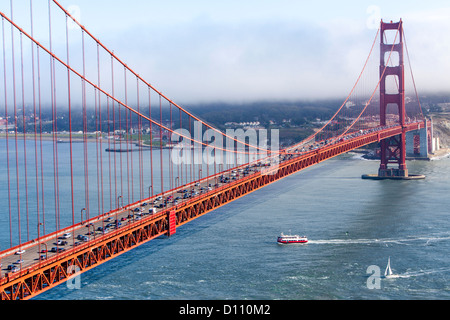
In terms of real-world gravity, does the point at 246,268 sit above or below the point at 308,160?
below

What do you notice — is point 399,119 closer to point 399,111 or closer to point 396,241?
point 399,111

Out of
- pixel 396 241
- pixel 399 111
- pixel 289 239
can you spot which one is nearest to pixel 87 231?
pixel 289 239

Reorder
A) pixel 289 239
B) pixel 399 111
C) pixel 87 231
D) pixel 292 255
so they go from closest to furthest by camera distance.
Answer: pixel 87 231 < pixel 292 255 < pixel 289 239 < pixel 399 111

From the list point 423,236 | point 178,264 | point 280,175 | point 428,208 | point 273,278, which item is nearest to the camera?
point 273,278

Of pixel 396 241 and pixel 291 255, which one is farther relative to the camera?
pixel 396 241

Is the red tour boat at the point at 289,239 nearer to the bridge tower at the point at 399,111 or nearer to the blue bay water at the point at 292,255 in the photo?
the blue bay water at the point at 292,255

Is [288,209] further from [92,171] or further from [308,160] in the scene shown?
[92,171]

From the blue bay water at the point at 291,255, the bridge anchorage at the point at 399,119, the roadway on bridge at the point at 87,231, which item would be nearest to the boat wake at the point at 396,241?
the blue bay water at the point at 291,255

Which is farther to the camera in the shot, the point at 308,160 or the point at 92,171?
the point at 92,171

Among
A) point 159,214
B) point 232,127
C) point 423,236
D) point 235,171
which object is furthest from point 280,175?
point 232,127
